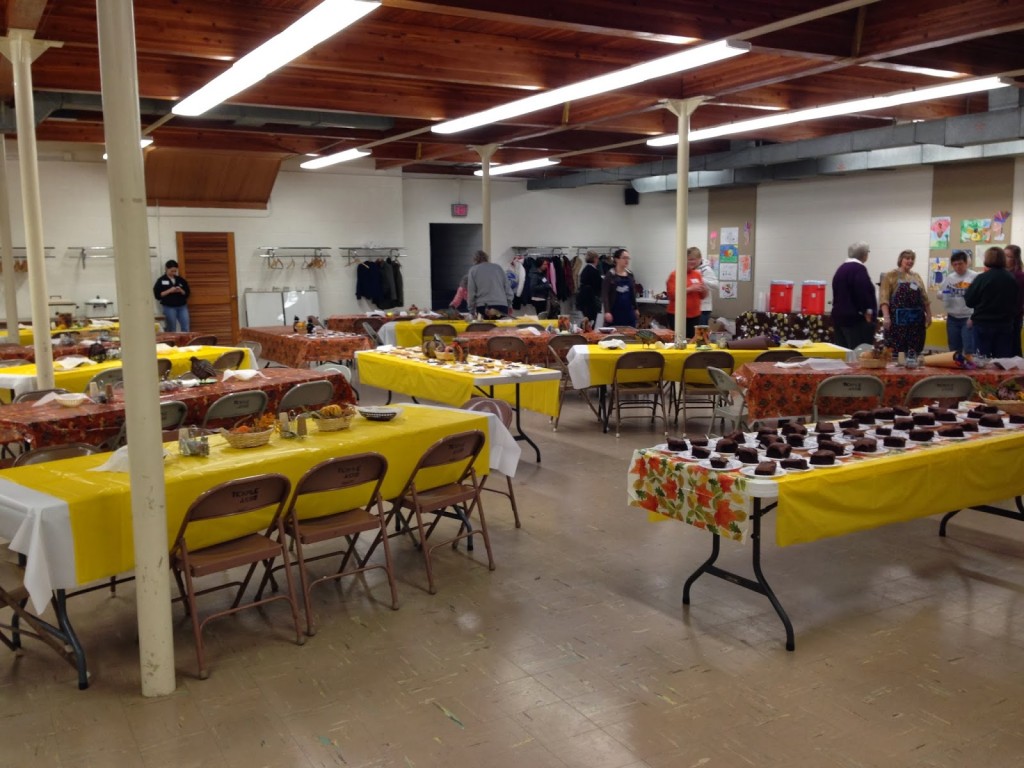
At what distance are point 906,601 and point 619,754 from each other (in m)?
1.99

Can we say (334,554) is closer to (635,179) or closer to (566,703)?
(566,703)

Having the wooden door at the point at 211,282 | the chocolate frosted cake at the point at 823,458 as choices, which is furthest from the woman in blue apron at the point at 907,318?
the wooden door at the point at 211,282

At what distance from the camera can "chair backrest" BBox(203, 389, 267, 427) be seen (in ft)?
19.7

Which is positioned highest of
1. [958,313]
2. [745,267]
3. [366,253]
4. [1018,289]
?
[366,253]

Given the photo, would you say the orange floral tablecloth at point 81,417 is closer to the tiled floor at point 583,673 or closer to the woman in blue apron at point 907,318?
the tiled floor at point 583,673

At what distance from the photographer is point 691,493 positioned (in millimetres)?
3951

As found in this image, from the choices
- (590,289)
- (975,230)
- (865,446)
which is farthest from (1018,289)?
(590,289)

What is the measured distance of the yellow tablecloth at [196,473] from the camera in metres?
3.52

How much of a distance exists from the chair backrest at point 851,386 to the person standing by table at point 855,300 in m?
2.63

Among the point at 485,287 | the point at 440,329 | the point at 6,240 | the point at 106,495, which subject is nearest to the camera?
the point at 106,495

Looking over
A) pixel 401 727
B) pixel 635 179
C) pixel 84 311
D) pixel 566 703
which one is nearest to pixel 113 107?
pixel 401 727

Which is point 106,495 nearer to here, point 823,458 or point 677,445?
point 677,445

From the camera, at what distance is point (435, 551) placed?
5031 mm

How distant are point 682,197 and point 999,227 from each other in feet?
17.6
